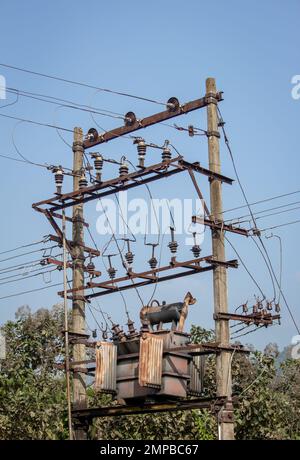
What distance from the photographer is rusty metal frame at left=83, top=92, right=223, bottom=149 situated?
19.4m

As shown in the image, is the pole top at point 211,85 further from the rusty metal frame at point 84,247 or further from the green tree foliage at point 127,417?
the green tree foliage at point 127,417

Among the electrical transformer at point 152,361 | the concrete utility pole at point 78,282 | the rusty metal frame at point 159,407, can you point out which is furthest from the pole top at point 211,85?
the rusty metal frame at point 159,407

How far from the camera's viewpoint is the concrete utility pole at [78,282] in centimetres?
2053

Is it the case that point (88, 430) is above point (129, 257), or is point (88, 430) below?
below

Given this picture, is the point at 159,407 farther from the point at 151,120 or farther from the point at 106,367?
the point at 151,120

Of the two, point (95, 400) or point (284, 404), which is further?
point (284, 404)

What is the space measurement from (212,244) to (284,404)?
Result: 18.2 meters

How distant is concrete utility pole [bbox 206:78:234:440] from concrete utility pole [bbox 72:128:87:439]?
4.08m

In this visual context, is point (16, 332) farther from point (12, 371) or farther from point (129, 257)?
point (129, 257)

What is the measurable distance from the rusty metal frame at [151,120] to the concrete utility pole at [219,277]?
25cm

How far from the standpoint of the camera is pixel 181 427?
27.7m

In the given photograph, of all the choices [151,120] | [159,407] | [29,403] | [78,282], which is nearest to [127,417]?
[29,403]

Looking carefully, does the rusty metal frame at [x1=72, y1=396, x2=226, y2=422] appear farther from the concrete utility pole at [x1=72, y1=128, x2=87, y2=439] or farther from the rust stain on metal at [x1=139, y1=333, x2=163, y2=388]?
the rust stain on metal at [x1=139, y1=333, x2=163, y2=388]

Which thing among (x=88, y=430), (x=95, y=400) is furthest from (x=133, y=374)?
(x=95, y=400)
